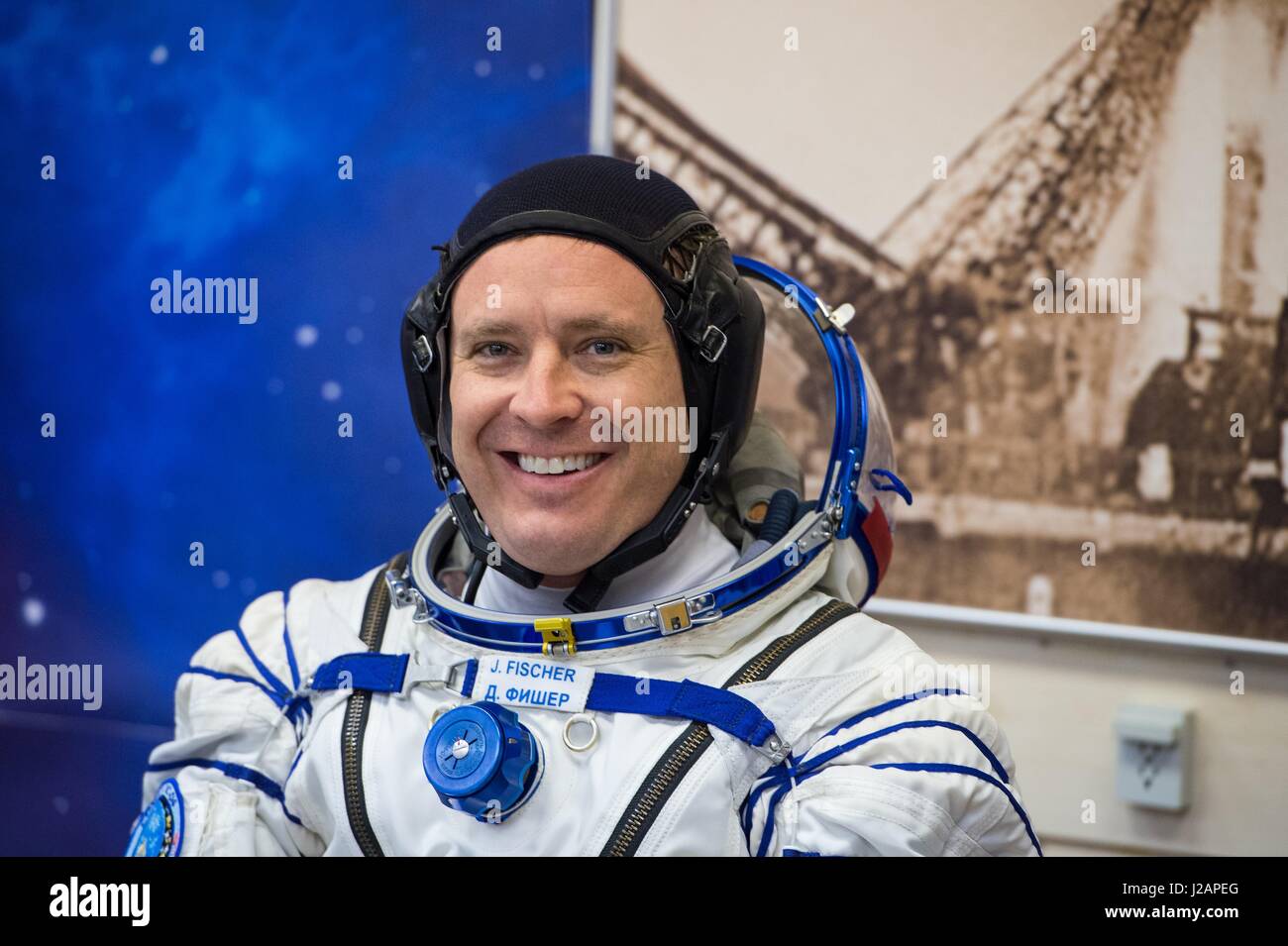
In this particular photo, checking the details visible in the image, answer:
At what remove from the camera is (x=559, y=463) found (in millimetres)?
1192

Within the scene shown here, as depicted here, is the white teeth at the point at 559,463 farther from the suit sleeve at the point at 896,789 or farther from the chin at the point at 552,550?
the suit sleeve at the point at 896,789

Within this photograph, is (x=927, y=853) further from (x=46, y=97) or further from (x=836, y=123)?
(x=46, y=97)

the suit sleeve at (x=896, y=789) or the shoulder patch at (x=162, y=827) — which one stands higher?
the suit sleeve at (x=896, y=789)

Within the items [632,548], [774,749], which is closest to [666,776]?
[774,749]

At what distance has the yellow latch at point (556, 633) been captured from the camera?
3.94 feet

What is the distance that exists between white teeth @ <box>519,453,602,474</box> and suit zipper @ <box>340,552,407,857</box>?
0.27 meters

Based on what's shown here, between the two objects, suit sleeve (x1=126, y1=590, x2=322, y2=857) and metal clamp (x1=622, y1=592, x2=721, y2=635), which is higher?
metal clamp (x1=622, y1=592, x2=721, y2=635)

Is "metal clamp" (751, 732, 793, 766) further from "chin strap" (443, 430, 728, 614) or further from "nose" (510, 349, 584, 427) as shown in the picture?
"nose" (510, 349, 584, 427)

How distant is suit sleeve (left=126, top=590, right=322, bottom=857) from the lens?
125 cm

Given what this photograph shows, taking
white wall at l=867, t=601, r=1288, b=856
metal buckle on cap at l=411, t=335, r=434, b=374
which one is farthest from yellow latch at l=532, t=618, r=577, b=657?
white wall at l=867, t=601, r=1288, b=856

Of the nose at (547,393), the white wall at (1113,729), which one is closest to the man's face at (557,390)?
the nose at (547,393)

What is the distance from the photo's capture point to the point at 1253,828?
203cm

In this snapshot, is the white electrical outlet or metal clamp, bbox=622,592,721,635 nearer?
metal clamp, bbox=622,592,721,635

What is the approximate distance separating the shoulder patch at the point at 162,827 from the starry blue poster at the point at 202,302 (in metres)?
1.16
